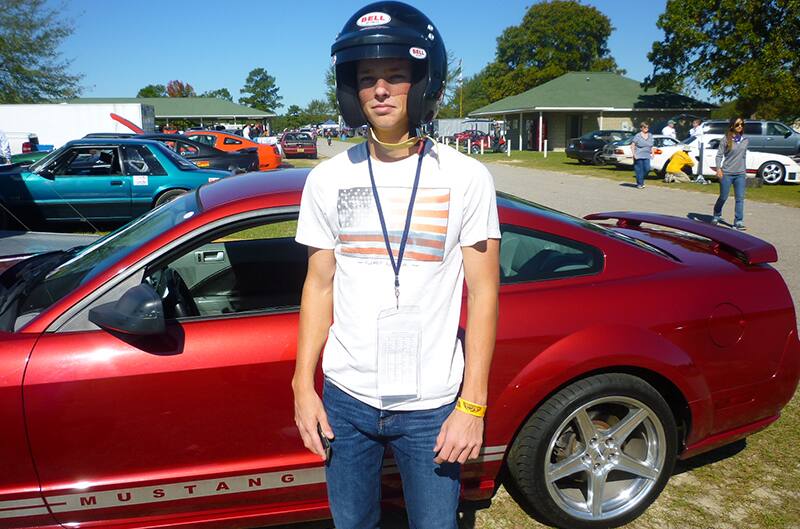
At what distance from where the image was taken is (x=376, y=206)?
4.95 feet

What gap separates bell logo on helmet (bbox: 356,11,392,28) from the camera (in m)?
1.52

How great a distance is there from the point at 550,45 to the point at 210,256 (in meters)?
68.4

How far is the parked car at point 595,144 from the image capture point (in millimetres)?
24578

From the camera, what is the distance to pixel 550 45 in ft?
215

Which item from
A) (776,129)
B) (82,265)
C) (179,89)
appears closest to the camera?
(82,265)

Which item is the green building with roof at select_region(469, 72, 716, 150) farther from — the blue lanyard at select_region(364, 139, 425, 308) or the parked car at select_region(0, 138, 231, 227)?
the blue lanyard at select_region(364, 139, 425, 308)

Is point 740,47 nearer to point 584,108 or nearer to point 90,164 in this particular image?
point 584,108

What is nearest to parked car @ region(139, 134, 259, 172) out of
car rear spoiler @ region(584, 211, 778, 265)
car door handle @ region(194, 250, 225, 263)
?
car door handle @ region(194, 250, 225, 263)

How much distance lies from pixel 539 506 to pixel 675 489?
2.68ft

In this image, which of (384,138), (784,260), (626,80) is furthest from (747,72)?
(384,138)

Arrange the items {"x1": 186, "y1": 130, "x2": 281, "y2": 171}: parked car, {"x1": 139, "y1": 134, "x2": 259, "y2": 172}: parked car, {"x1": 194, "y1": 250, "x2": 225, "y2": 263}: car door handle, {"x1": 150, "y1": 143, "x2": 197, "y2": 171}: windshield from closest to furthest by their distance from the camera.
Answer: {"x1": 194, "y1": 250, "x2": 225, "y2": 263}: car door handle < {"x1": 150, "y1": 143, "x2": 197, "y2": 171}: windshield < {"x1": 139, "y1": 134, "x2": 259, "y2": 172}: parked car < {"x1": 186, "y1": 130, "x2": 281, "y2": 171}: parked car

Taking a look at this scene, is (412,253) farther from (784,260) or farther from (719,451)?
(784,260)

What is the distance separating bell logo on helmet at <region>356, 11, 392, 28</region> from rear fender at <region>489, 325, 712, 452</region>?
1.38m

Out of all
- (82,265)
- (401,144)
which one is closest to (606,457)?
(401,144)
